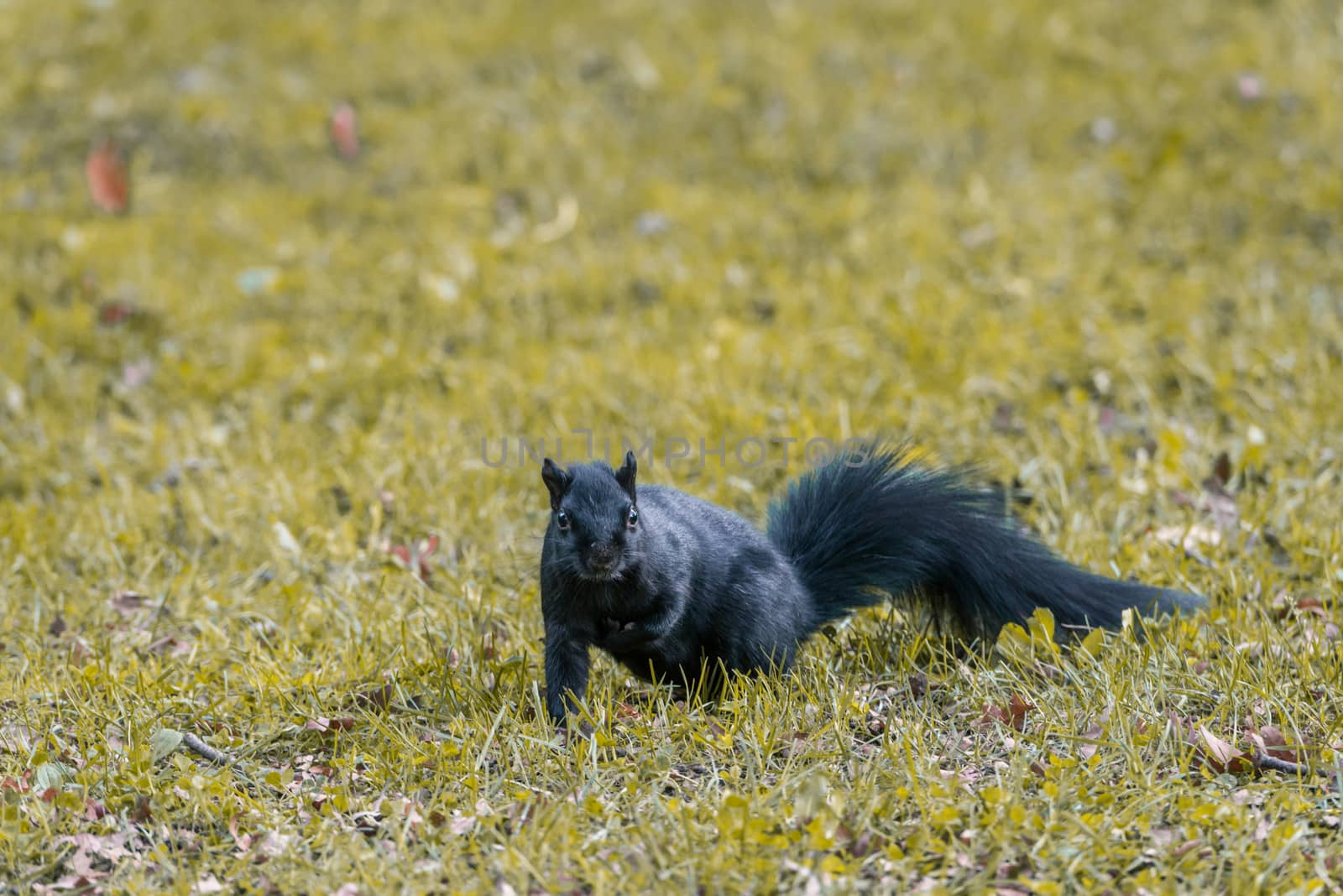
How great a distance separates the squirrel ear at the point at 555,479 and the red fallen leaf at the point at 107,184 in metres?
4.71

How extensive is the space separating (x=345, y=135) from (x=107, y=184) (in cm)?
122

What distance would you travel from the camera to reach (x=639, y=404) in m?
5.06

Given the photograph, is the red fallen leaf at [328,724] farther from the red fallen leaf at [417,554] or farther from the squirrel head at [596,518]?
the red fallen leaf at [417,554]

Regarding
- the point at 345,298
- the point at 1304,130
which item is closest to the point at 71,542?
the point at 345,298

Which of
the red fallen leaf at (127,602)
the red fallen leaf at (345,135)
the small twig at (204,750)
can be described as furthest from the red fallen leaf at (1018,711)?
the red fallen leaf at (345,135)

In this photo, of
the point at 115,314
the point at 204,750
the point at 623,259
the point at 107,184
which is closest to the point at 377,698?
the point at 204,750

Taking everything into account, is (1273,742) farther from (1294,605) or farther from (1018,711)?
(1294,605)

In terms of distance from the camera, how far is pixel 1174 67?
7.28 meters

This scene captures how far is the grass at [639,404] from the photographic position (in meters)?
2.73

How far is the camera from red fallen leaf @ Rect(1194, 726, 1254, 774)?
9.31 ft

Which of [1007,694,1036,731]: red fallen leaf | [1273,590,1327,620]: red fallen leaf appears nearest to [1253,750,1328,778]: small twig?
[1007,694,1036,731]: red fallen leaf

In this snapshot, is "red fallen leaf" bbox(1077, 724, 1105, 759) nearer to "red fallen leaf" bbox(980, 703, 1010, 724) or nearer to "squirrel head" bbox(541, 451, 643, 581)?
"red fallen leaf" bbox(980, 703, 1010, 724)

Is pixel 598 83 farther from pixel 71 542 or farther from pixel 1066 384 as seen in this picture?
pixel 71 542

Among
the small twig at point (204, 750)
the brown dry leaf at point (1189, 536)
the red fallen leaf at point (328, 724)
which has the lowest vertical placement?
the small twig at point (204, 750)
